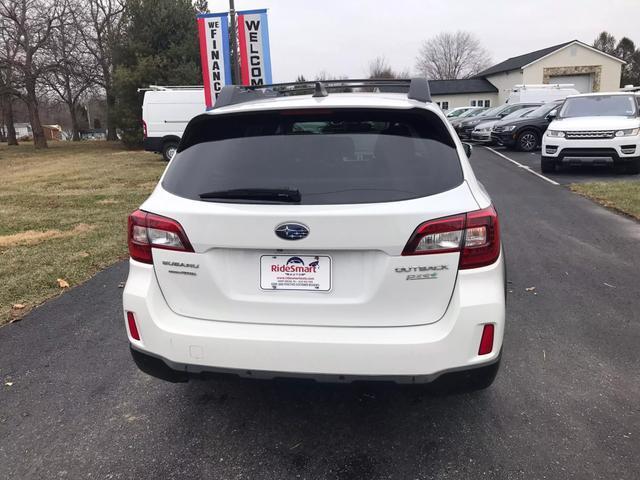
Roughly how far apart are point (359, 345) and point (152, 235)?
43.3 inches

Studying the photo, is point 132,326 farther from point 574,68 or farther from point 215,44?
point 574,68

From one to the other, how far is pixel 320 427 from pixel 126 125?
28.0 m

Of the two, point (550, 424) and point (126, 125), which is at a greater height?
point (126, 125)

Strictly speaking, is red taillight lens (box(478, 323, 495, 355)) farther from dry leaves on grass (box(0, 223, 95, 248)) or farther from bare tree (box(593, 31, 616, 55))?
bare tree (box(593, 31, 616, 55))

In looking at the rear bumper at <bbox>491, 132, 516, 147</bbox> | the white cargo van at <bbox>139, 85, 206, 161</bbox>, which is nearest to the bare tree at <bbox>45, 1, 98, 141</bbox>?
the white cargo van at <bbox>139, 85, 206, 161</bbox>

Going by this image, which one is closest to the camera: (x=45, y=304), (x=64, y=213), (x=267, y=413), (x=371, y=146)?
(x=371, y=146)

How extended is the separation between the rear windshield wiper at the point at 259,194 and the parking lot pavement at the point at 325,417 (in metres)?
0.87

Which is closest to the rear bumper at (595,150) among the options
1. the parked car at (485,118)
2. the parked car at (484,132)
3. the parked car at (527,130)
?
the parked car at (527,130)

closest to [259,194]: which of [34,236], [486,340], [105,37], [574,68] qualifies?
[486,340]

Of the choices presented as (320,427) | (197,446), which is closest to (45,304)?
(197,446)

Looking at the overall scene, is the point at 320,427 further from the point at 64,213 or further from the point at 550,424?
the point at 64,213

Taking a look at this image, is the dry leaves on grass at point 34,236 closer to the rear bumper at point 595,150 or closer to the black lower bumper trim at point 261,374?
the black lower bumper trim at point 261,374

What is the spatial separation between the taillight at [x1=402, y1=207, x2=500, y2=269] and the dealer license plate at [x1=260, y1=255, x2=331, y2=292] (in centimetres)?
37

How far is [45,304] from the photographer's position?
4855 millimetres
